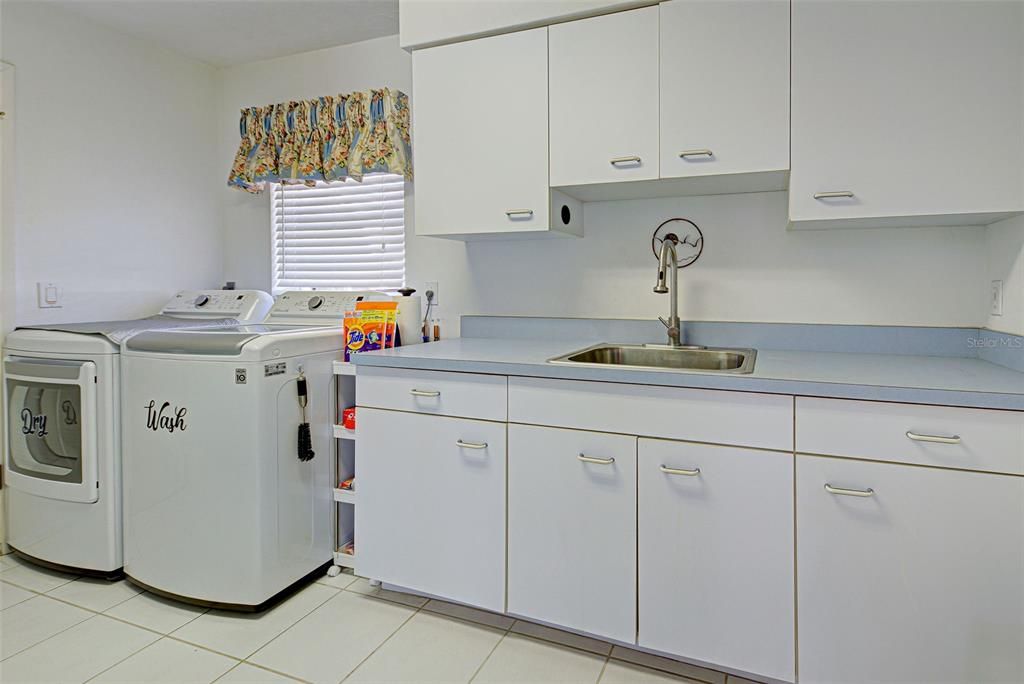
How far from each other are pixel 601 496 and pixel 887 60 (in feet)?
4.74

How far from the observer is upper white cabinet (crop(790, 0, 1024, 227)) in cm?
156

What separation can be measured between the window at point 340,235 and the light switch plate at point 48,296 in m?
0.93

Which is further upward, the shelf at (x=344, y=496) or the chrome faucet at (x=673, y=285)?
the chrome faucet at (x=673, y=285)

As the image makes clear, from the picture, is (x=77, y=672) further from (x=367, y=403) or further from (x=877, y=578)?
(x=877, y=578)

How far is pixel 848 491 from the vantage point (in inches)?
56.1

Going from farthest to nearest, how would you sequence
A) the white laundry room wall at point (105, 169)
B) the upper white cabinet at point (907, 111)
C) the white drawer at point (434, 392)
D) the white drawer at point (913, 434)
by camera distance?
the white laundry room wall at point (105, 169), the white drawer at point (434, 392), the upper white cabinet at point (907, 111), the white drawer at point (913, 434)

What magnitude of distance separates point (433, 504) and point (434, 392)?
369 millimetres

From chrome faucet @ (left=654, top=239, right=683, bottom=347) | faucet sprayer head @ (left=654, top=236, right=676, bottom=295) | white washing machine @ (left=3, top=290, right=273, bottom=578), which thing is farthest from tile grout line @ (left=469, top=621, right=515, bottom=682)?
white washing machine @ (left=3, top=290, right=273, bottom=578)

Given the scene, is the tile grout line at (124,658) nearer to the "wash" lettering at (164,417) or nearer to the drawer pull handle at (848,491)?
the "wash" lettering at (164,417)

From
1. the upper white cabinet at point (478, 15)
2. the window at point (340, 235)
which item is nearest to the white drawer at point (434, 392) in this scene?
the window at point (340, 235)

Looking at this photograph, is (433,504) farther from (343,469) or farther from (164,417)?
(164,417)

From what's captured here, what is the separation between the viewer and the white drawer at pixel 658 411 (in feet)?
4.91

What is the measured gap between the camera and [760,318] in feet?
7.05

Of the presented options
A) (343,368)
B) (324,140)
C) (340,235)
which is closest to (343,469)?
(343,368)
